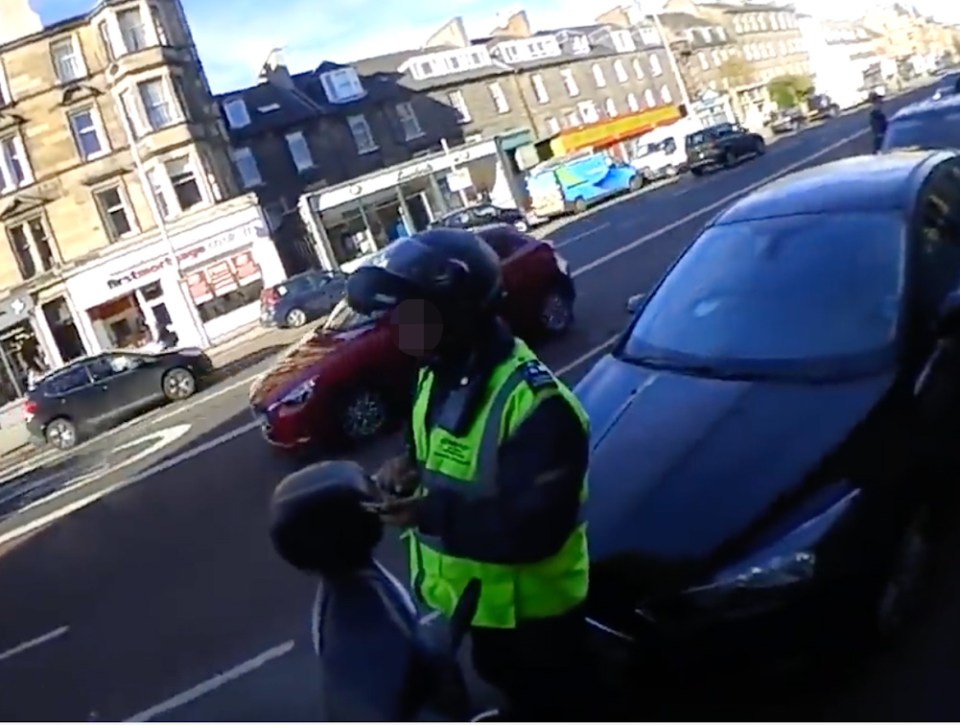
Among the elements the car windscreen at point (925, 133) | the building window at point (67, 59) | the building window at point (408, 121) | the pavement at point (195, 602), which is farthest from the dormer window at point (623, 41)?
the car windscreen at point (925, 133)

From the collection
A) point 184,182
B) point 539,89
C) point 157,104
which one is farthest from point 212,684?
point 539,89

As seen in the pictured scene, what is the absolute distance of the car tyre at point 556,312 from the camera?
1094 centimetres

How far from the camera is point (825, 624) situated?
3.05 metres

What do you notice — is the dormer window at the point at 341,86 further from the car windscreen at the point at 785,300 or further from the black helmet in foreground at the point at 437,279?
the black helmet in foreground at the point at 437,279

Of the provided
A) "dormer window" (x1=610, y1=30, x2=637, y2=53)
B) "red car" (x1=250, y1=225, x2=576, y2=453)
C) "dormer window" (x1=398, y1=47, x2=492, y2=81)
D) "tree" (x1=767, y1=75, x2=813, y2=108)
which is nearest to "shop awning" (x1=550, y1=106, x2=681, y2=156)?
"dormer window" (x1=610, y1=30, x2=637, y2=53)

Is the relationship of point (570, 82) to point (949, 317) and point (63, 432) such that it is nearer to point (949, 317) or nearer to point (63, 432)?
point (63, 432)

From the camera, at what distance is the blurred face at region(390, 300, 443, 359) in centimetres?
212

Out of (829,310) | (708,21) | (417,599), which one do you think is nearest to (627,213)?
(829,310)

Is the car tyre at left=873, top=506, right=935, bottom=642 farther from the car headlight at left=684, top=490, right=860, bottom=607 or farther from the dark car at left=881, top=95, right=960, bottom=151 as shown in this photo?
the dark car at left=881, top=95, right=960, bottom=151

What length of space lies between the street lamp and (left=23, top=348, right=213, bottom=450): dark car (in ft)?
42.6

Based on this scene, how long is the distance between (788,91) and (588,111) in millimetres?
23683

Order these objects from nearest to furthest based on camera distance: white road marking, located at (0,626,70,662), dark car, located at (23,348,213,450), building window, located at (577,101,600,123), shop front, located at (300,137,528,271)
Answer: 1. white road marking, located at (0,626,70,662)
2. dark car, located at (23,348,213,450)
3. shop front, located at (300,137,528,271)
4. building window, located at (577,101,600,123)

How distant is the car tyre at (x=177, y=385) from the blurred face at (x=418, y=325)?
1883 cm

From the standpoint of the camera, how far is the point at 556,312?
11039 mm
